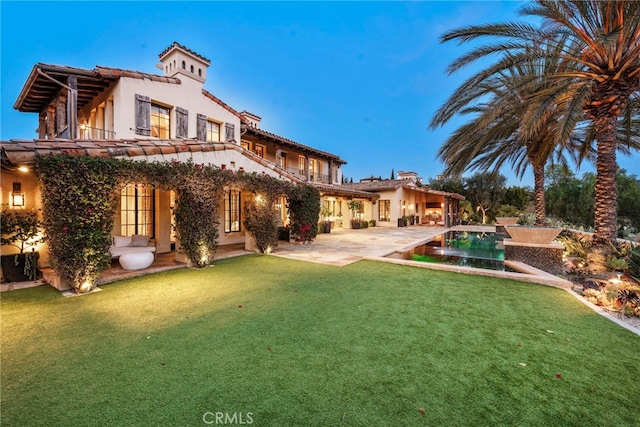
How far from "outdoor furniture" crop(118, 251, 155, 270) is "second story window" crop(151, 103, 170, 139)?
5839 millimetres

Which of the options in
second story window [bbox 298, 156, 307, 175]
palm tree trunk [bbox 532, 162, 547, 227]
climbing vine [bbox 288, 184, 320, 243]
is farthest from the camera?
second story window [bbox 298, 156, 307, 175]

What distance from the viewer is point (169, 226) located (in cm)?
1059

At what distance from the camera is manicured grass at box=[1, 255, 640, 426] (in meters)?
2.39

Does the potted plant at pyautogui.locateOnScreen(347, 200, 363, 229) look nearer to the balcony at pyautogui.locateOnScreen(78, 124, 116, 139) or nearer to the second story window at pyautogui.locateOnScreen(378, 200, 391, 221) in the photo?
the second story window at pyautogui.locateOnScreen(378, 200, 391, 221)

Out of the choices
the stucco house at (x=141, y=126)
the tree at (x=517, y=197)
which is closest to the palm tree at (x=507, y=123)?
the stucco house at (x=141, y=126)

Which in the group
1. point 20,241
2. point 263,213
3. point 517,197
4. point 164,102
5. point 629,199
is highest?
point 164,102

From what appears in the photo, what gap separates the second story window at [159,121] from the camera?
1109 centimetres

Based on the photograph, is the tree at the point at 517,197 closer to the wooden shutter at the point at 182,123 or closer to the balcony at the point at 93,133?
the wooden shutter at the point at 182,123

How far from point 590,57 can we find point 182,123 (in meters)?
13.8

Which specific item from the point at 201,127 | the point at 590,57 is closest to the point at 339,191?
the point at 201,127

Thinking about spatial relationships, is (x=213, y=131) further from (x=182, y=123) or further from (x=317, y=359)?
(x=317, y=359)

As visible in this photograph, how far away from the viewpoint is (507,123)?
9.98 metres

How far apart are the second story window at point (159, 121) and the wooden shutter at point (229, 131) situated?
2672mm

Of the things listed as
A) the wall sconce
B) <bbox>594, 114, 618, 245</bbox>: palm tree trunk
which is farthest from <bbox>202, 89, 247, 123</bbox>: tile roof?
<bbox>594, 114, 618, 245</bbox>: palm tree trunk
